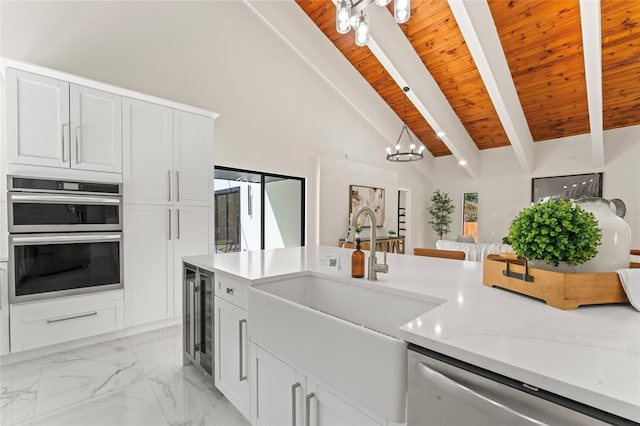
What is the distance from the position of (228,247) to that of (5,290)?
7.65 ft

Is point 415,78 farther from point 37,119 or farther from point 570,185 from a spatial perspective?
point 37,119

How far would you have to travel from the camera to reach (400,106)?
6.27 m

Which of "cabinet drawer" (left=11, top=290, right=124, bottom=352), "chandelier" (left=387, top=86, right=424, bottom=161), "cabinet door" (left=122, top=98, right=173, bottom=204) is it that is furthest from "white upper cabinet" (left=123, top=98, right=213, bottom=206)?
"chandelier" (left=387, top=86, right=424, bottom=161)

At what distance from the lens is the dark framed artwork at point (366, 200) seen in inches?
232

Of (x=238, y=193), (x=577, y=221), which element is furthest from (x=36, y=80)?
(x=577, y=221)

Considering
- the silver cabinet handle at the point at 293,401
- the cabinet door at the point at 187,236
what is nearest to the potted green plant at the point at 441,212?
the cabinet door at the point at 187,236

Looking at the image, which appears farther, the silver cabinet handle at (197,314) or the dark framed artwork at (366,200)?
the dark framed artwork at (366,200)

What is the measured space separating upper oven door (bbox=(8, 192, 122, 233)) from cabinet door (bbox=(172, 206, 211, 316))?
540 mm

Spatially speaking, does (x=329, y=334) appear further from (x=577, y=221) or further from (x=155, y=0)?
(x=155, y=0)

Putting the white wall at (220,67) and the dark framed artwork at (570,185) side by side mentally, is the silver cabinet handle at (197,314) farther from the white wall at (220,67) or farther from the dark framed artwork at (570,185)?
the dark framed artwork at (570,185)

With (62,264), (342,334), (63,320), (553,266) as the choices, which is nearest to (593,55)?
(553,266)

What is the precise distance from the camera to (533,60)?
452cm

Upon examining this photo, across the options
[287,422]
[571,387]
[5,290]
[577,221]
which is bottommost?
[287,422]

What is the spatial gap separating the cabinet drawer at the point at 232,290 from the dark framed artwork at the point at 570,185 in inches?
239
